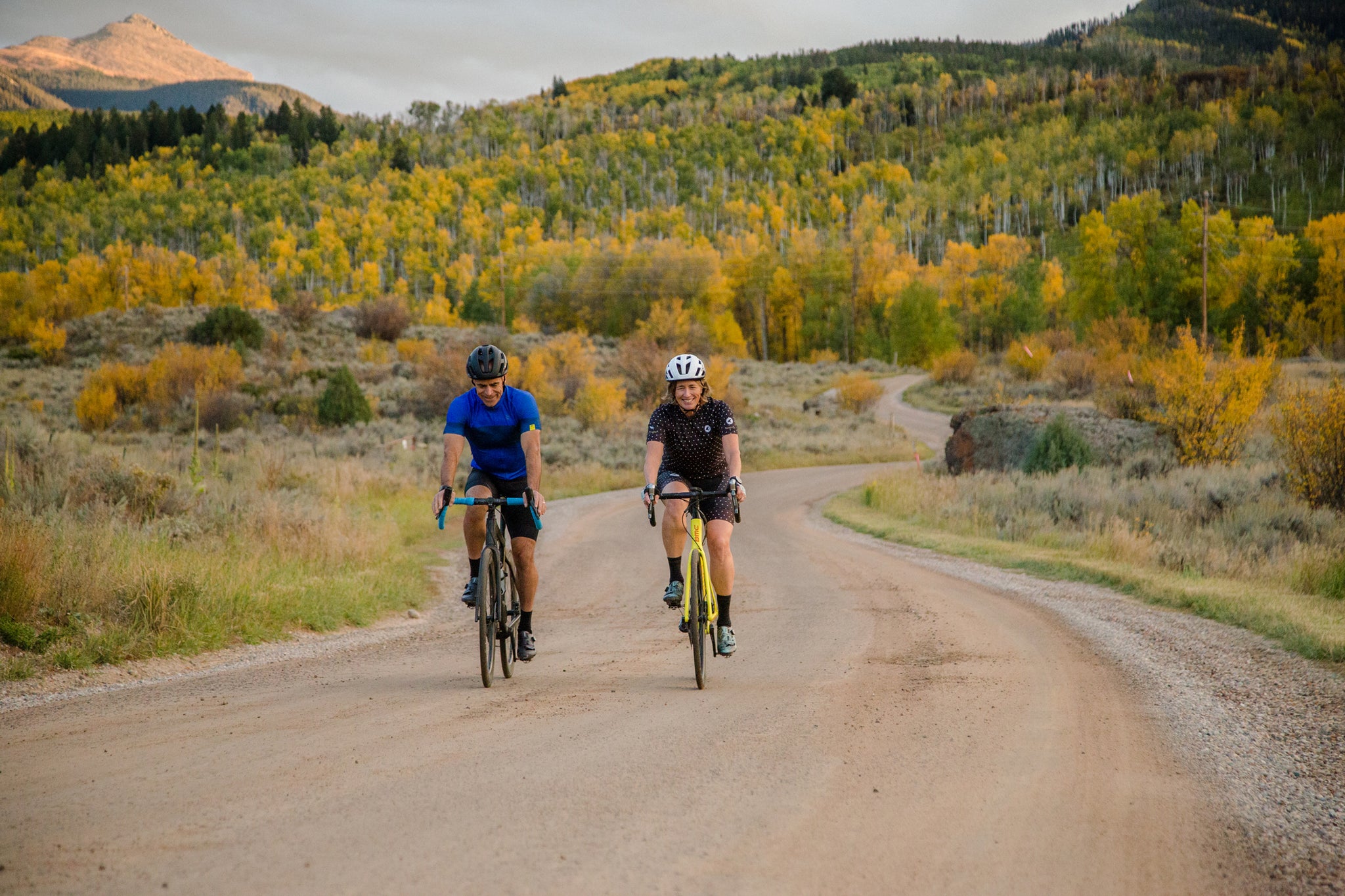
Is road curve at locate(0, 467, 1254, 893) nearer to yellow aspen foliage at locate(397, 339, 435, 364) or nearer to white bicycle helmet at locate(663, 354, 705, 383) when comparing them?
white bicycle helmet at locate(663, 354, 705, 383)

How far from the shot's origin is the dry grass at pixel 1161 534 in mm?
10438

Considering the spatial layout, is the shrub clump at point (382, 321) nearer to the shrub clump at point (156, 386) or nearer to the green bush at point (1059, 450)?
the shrub clump at point (156, 386)

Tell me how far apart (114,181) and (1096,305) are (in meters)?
172

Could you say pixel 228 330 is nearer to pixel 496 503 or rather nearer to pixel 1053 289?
pixel 496 503

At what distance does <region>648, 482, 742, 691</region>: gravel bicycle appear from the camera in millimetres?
6715

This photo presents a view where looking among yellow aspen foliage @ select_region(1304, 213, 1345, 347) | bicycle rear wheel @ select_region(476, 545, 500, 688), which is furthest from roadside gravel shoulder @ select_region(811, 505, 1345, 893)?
yellow aspen foliage @ select_region(1304, 213, 1345, 347)

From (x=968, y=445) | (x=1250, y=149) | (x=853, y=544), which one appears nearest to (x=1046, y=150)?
(x=1250, y=149)

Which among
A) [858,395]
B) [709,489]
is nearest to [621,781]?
[709,489]

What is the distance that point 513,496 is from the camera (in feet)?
23.9

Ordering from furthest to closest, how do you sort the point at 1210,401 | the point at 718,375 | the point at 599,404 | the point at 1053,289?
1. the point at 1053,289
2. the point at 718,375
3. the point at 599,404
4. the point at 1210,401

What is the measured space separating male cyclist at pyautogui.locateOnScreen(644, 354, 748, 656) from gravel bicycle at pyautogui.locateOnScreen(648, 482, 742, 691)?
0.21 feet

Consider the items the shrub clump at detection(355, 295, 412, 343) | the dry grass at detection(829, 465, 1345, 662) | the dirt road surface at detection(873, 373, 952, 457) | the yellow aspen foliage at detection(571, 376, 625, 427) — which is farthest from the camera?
the shrub clump at detection(355, 295, 412, 343)

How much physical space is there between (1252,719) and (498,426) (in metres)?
5.60

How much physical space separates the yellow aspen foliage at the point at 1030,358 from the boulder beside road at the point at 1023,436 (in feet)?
109
